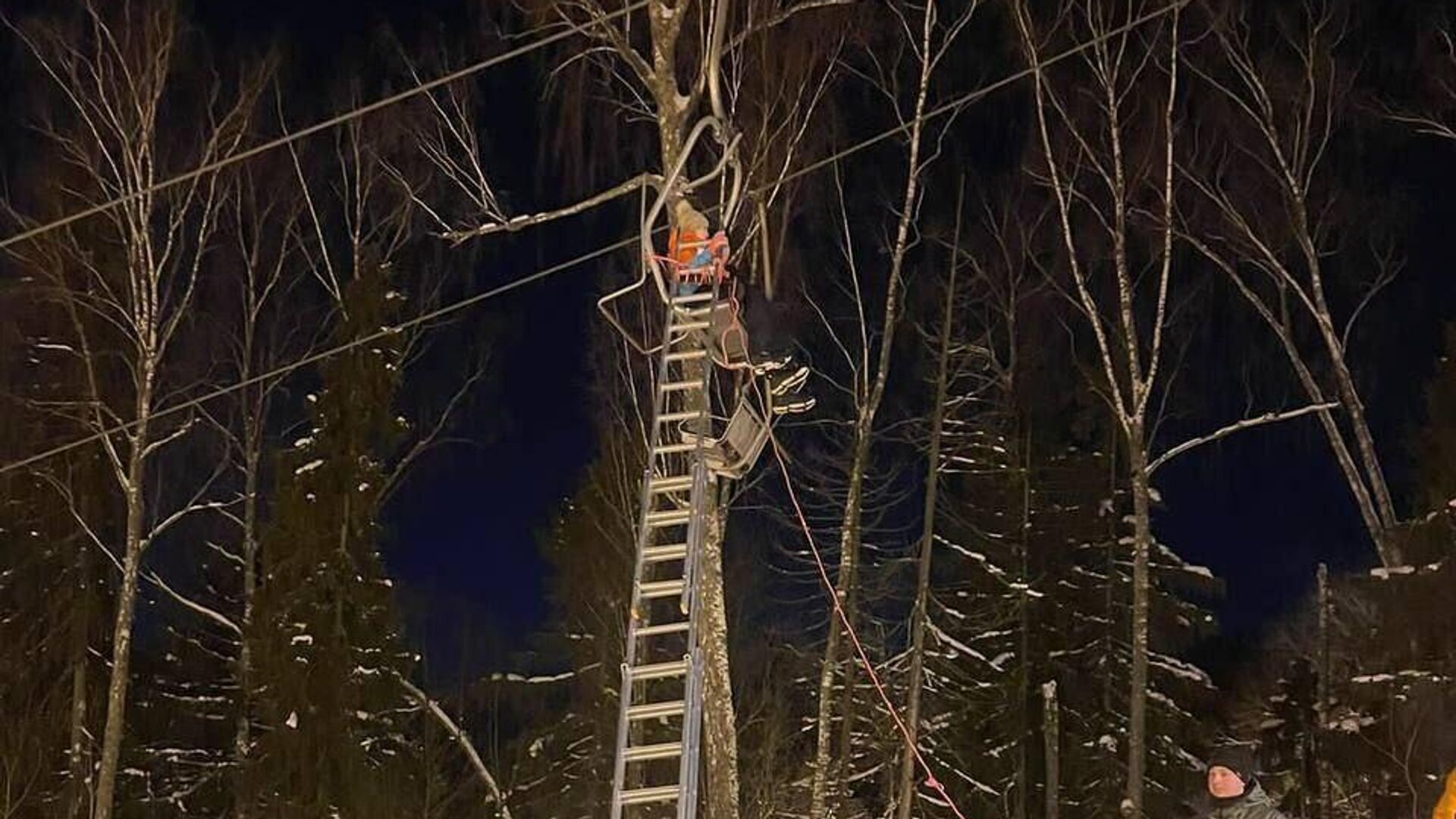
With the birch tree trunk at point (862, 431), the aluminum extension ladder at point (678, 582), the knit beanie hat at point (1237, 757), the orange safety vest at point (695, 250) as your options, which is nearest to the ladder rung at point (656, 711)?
the aluminum extension ladder at point (678, 582)

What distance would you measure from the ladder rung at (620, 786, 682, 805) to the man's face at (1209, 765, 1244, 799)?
7.23 feet

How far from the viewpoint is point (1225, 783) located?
5.97 metres

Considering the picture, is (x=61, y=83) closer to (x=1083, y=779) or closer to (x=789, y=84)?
(x=789, y=84)

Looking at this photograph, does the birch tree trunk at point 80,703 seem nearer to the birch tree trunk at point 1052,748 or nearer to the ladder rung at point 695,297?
the birch tree trunk at point 1052,748

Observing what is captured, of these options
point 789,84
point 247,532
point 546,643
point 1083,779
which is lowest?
point 1083,779

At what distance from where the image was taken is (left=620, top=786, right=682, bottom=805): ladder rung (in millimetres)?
5035

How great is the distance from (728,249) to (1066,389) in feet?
51.9

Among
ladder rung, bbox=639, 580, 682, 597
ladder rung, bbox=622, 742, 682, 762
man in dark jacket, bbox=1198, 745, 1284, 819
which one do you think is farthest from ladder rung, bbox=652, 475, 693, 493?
man in dark jacket, bbox=1198, 745, 1284, 819

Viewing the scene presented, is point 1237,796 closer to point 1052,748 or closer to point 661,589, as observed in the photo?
point 661,589

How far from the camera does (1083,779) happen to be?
69.2 feet

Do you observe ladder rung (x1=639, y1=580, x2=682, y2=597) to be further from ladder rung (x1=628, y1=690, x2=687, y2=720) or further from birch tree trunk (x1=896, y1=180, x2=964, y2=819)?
birch tree trunk (x1=896, y1=180, x2=964, y2=819)

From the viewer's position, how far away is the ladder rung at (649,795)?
5.04 meters

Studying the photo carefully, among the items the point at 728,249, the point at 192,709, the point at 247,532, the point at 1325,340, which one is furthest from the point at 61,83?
the point at 1325,340

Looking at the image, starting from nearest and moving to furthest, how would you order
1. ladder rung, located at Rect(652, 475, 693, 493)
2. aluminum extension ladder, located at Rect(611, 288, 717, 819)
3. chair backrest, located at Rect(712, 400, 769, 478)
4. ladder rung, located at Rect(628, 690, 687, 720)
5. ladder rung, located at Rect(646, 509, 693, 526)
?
aluminum extension ladder, located at Rect(611, 288, 717, 819)
ladder rung, located at Rect(628, 690, 687, 720)
ladder rung, located at Rect(646, 509, 693, 526)
ladder rung, located at Rect(652, 475, 693, 493)
chair backrest, located at Rect(712, 400, 769, 478)
